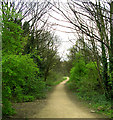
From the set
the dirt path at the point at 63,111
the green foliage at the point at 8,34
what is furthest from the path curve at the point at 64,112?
the green foliage at the point at 8,34

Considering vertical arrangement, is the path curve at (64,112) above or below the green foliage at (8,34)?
below

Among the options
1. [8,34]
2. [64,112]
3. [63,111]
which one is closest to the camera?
[8,34]

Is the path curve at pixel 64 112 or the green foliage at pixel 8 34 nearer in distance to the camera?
the green foliage at pixel 8 34

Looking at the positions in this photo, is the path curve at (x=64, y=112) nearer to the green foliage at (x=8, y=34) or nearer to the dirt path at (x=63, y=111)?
the dirt path at (x=63, y=111)

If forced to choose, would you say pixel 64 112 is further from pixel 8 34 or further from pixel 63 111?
pixel 8 34

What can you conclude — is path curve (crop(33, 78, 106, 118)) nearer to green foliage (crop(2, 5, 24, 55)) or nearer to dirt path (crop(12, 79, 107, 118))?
dirt path (crop(12, 79, 107, 118))

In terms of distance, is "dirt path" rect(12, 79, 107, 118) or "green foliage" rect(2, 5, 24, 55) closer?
"green foliage" rect(2, 5, 24, 55)

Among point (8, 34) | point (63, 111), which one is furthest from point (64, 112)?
point (8, 34)

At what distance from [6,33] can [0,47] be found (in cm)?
61

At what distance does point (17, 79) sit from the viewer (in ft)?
18.5

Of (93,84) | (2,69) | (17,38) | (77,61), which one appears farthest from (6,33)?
(77,61)

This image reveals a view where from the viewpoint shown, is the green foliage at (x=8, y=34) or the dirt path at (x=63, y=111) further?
the dirt path at (x=63, y=111)

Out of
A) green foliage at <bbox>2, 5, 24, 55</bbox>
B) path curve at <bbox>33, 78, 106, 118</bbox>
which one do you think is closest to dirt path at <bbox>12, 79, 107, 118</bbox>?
path curve at <bbox>33, 78, 106, 118</bbox>

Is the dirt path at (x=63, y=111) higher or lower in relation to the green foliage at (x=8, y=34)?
lower
